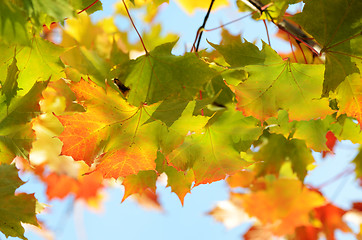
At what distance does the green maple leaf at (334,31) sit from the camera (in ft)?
2.16

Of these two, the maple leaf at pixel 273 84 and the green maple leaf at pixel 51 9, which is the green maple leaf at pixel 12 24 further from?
the maple leaf at pixel 273 84

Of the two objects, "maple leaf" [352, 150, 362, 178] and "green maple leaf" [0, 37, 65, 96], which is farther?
"maple leaf" [352, 150, 362, 178]

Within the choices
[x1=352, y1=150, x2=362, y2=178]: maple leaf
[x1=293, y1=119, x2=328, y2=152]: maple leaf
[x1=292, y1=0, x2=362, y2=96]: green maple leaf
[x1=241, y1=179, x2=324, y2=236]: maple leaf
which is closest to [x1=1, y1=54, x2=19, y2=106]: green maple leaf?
[x1=292, y1=0, x2=362, y2=96]: green maple leaf

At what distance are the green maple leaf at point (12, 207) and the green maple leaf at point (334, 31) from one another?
0.67 meters

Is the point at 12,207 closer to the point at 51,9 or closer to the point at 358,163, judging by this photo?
the point at 51,9

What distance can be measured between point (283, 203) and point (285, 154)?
2.91ft

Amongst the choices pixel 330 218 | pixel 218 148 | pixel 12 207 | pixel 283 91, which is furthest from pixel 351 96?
pixel 330 218

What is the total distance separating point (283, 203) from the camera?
1.86 m

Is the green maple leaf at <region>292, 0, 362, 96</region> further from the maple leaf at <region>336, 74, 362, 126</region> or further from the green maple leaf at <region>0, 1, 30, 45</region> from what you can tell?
the green maple leaf at <region>0, 1, 30, 45</region>

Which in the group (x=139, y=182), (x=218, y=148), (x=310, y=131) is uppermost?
(x=310, y=131)

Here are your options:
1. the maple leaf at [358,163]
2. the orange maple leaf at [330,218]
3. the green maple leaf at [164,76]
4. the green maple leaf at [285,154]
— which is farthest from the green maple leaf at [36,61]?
the orange maple leaf at [330,218]

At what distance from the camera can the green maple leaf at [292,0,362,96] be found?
658mm

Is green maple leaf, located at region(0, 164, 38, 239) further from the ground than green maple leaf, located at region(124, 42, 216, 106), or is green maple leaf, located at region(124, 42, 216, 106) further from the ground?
green maple leaf, located at region(124, 42, 216, 106)

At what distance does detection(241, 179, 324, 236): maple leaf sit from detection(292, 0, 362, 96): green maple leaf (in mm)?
1138
